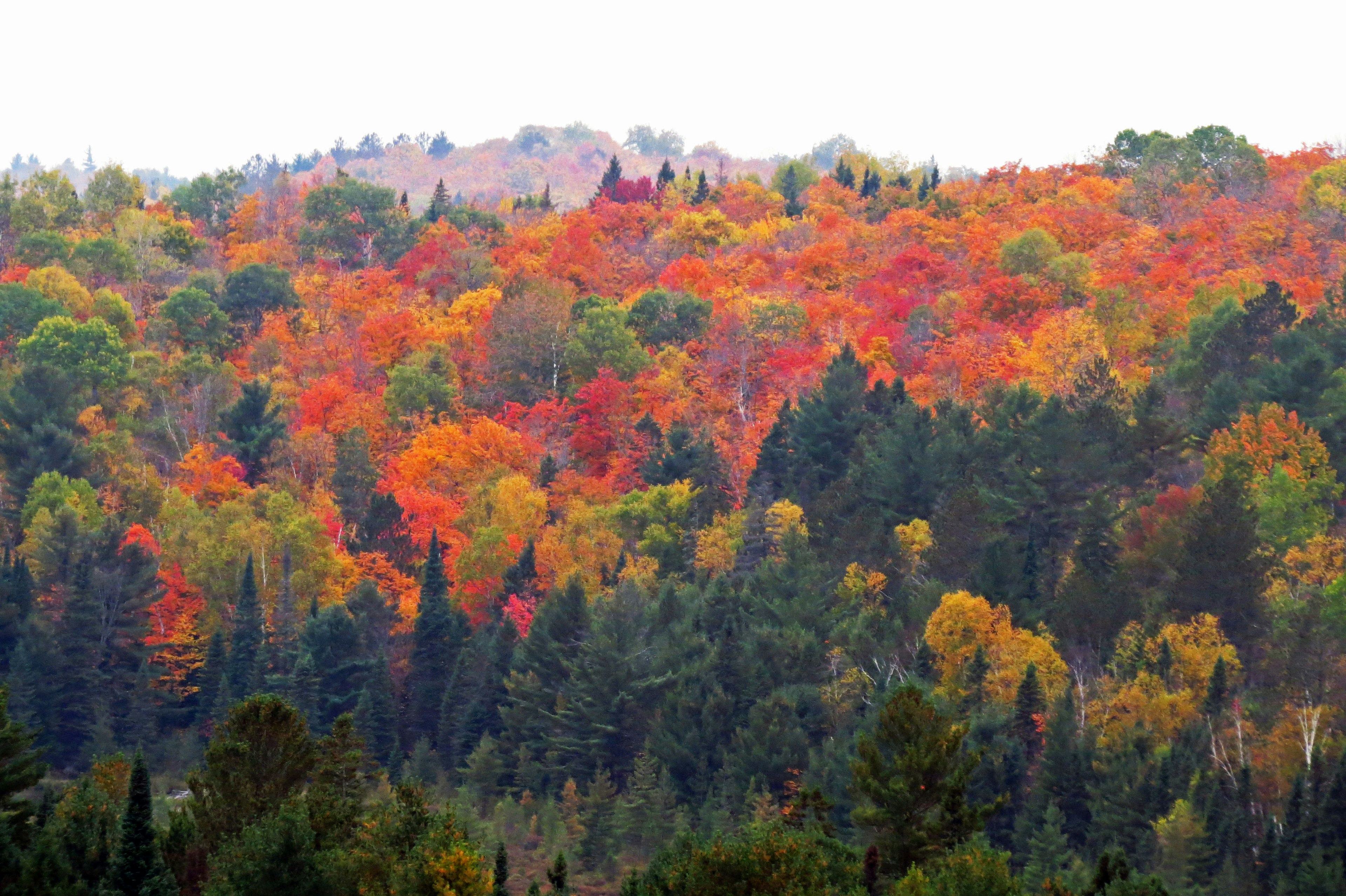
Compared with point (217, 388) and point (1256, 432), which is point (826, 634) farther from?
point (217, 388)

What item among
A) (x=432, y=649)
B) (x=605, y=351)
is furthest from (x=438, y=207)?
(x=432, y=649)

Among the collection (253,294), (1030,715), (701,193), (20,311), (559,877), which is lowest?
(1030,715)

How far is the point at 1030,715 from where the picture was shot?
151ft

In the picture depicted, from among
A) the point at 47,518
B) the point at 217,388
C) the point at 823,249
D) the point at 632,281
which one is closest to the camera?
the point at 47,518

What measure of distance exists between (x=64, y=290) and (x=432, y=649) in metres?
36.1

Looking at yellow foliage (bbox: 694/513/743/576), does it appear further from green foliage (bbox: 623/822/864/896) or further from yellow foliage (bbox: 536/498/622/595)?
green foliage (bbox: 623/822/864/896)

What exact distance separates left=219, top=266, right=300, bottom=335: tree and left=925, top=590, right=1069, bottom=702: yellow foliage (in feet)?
170

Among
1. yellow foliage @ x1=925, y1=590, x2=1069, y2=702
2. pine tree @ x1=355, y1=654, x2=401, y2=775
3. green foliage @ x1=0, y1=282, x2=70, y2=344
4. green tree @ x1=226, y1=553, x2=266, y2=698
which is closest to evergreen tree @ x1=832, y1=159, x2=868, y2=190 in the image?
green foliage @ x1=0, y1=282, x2=70, y2=344

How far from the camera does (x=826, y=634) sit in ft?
179

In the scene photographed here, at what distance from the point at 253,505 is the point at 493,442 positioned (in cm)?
1149

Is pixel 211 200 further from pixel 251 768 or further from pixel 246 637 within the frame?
pixel 251 768

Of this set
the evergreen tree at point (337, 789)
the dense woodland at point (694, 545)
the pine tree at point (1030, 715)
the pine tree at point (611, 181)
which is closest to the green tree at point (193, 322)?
the dense woodland at point (694, 545)

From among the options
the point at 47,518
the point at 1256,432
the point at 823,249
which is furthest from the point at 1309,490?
the point at 47,518

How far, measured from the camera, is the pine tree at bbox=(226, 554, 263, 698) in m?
61.8
